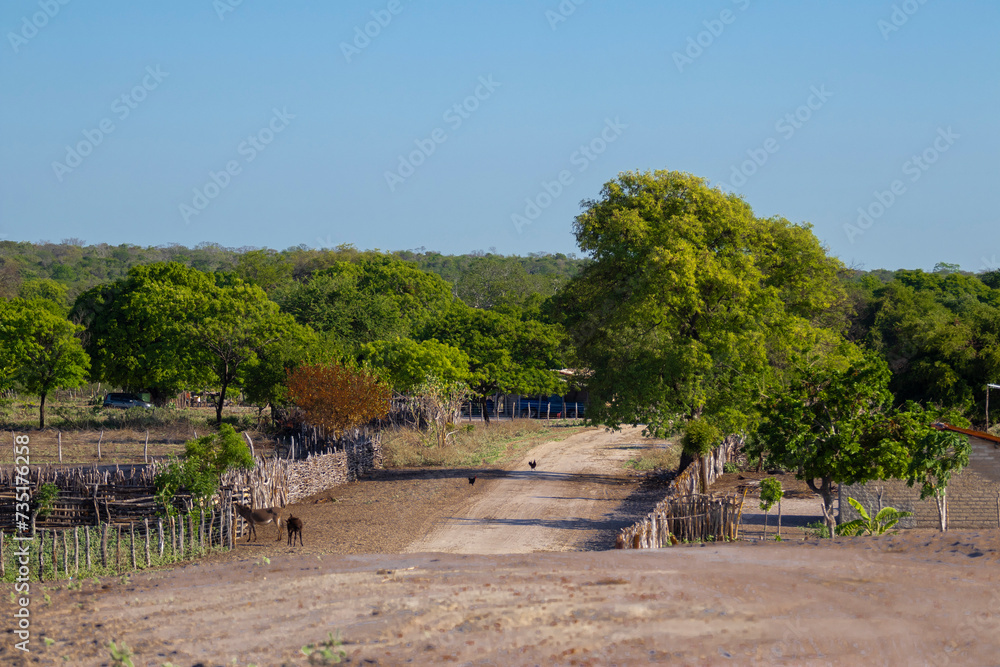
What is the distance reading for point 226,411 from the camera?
168ft

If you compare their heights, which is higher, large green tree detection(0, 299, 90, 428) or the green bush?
large green tree detection(0, 299, 90, 428)

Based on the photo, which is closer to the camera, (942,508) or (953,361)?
Answer: (942,508)

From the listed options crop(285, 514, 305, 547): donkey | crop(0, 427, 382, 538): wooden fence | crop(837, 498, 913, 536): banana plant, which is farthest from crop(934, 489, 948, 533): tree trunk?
crop(0, 427, 382, 538): wooden fence

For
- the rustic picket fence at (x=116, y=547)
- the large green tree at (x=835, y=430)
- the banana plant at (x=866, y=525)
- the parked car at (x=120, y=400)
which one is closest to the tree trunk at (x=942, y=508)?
the banana plant at (x=866, y=525)

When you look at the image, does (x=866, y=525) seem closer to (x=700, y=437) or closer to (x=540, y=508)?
(x=700, y=437)

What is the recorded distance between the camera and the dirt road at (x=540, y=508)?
61.0 feet

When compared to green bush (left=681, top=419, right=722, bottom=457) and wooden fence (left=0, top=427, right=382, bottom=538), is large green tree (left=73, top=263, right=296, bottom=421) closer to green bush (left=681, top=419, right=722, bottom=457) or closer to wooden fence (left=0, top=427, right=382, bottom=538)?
wooden fence (left=0, top=427, right=382, bottom=538)

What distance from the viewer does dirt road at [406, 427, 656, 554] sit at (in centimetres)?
1859

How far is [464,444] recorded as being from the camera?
35.1 m

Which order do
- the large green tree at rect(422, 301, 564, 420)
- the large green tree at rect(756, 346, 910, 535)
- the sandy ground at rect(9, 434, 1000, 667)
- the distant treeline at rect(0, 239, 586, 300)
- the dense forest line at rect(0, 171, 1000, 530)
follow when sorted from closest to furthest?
the sandy ground at rect(9, 434, 1000, 667), the large green tree at rect(756, 346, 910, 535), the dense forest line at rect(0, 171, 1000, 530), the large green tree at rect(422, 301, 564, 420), the distant treeline at rect(0, 239, 586, 300)

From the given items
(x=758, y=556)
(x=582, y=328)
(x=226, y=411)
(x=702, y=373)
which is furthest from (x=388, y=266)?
(x=758, y=556)

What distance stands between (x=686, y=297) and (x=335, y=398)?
1140cm

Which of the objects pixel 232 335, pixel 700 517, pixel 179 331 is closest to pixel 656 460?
pixel 700 517

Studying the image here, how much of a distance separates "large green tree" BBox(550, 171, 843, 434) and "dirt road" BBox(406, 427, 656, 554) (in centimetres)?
270
